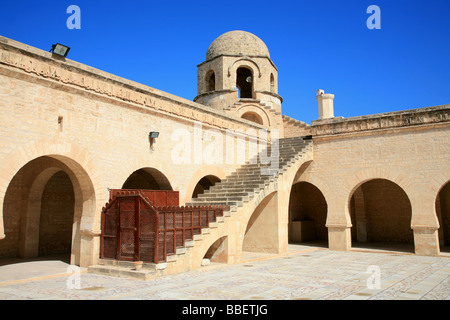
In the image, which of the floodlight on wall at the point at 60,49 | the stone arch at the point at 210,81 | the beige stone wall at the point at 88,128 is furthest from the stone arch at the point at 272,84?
the floodlight on wall at the point at 60,49

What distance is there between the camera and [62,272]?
9.09 meters

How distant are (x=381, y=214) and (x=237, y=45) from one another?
1171cm

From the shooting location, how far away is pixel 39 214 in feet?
40.5

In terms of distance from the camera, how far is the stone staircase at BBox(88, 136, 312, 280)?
27.5 feet

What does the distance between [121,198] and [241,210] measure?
4.06 m

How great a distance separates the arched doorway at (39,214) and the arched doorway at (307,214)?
33.2 feet

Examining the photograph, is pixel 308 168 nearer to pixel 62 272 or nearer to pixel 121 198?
pixel 121 198

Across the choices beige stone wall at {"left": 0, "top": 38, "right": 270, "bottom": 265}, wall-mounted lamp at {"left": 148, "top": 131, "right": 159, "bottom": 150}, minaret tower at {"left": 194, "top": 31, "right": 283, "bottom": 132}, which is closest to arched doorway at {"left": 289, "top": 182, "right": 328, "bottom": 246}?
minaret tower at {"left": 194, "top": 31, "right": 283, "bottom": 132}

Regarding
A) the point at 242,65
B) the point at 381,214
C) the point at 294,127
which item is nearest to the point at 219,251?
the point at 381,214

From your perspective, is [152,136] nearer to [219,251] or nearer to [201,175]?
[201,175]

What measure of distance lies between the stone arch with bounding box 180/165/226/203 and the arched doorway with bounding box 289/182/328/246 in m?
5.34

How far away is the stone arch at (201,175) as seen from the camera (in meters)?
12.7

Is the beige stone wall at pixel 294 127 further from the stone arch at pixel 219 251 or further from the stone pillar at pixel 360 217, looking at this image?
the stone arch at pixel 219 251

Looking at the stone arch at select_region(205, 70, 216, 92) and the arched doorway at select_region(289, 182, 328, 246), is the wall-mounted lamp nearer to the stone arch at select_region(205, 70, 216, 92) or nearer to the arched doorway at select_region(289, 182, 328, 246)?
the arched doorway at select_region(289, 182, 328, 246)
